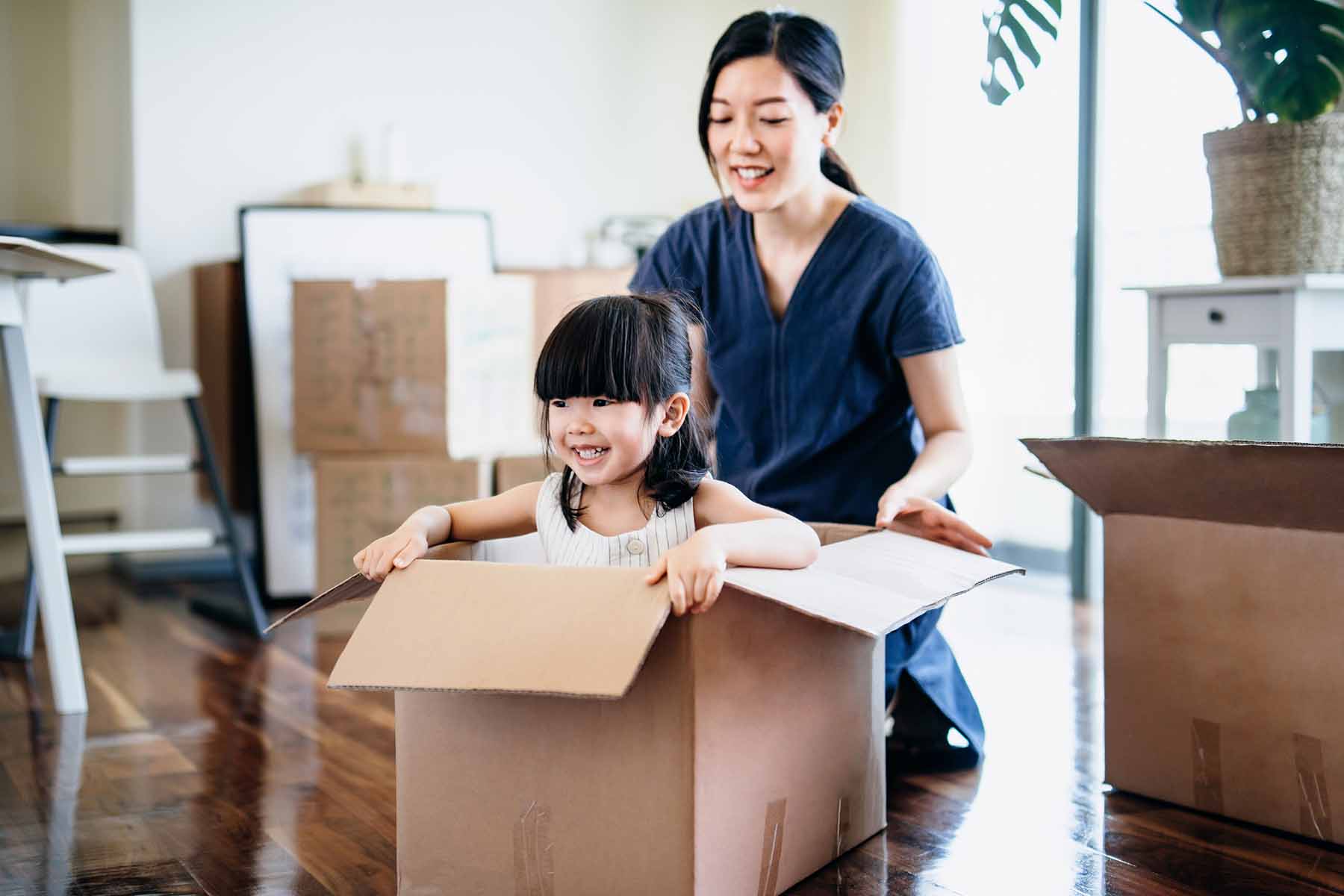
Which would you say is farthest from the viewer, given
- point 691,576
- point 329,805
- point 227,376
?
point 227,376

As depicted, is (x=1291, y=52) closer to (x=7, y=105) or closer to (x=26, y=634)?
(x=26, y=634)

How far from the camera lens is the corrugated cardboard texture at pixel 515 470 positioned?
2928mm

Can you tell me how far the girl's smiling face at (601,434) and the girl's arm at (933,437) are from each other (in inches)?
12.1

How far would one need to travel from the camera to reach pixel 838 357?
70.7 inches

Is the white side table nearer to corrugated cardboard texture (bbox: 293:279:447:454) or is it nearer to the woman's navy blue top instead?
the woman's navy blue top

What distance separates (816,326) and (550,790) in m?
0.81

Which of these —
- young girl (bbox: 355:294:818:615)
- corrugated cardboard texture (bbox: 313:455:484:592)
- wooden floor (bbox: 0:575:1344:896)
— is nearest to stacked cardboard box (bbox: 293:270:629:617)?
corrugated cardboard texture (bbox: 313:455:484:592)

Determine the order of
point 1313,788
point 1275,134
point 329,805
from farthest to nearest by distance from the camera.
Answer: point 1275,134 < point 329,805 < point 1313,788

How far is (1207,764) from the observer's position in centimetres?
158

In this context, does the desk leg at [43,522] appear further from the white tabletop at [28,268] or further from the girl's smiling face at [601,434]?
the girl's smiling face at [601,434]

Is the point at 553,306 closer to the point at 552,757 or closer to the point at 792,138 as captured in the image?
the point at 792,138

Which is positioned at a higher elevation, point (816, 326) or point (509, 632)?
→ point (816, 326)

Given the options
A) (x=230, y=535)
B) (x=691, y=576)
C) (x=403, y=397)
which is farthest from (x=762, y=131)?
(x=230, y=535)

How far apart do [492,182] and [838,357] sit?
2272 millimetres
